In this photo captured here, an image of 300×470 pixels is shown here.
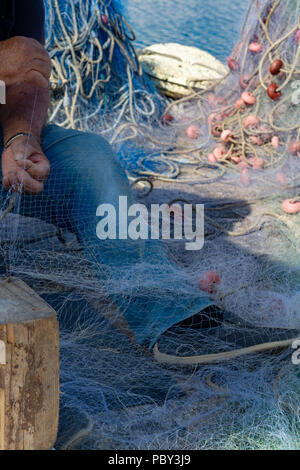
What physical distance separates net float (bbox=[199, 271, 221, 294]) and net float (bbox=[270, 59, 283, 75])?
1852mm

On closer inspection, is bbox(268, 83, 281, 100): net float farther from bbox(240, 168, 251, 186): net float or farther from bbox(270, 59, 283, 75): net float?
bbox(240, 168, 251, 186): net float

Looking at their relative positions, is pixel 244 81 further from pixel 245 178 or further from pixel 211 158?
pixel 245 178

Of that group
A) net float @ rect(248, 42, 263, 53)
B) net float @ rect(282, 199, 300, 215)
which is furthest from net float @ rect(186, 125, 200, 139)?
net float @ rect(282, 199, 300, 215)


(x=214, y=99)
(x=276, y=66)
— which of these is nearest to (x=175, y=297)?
(x=276, y=66)

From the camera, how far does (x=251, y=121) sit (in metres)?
3.26

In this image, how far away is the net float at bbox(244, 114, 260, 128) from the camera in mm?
3253

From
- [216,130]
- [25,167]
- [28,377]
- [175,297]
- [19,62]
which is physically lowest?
[216,130]

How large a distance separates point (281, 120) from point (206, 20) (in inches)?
43.1

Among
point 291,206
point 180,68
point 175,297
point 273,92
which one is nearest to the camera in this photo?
point 175,297

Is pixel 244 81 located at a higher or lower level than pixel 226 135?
higher

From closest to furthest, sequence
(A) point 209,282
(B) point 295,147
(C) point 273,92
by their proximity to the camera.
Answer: (A) point 209,282
(B) point 295,147
(C) point 273,92

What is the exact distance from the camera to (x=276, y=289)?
5.70ft

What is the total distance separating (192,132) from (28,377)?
275 cm

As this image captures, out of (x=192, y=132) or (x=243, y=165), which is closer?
(x=243, y=165)
